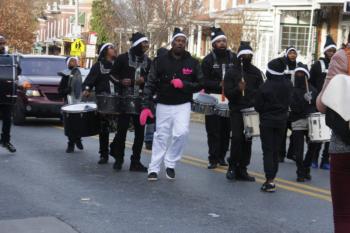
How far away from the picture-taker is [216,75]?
10.9 metres

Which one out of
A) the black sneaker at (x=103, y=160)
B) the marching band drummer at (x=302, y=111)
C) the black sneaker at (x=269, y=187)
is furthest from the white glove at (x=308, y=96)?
the black sneaker at (x=103, y=160)

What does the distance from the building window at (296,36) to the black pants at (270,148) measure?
22.0 m

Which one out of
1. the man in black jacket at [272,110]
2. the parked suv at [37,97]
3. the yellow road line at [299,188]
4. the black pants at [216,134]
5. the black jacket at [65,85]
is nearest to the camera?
the yellow road line at [299,188]

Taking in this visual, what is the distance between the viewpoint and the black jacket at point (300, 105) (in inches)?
422

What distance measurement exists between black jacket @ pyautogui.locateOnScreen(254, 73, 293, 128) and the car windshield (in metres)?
10.3

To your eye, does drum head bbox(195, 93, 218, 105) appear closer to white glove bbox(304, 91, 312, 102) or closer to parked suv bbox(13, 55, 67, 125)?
white glove bbox(304, 91, 312, 102)

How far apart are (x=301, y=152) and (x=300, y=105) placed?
783 mm

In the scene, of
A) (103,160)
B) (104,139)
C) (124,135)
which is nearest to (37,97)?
(104,139)

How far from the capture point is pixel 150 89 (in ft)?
32.0

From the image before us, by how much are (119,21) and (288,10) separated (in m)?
9.17

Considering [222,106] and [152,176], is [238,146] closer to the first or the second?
[222,106]

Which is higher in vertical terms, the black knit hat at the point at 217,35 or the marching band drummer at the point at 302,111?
the black knit hat at the point at 217,35

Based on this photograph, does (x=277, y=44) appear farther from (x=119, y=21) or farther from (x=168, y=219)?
(x=168, y=219)

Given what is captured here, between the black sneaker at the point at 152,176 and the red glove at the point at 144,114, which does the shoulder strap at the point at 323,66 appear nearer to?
the red glove at the point at 144,114
